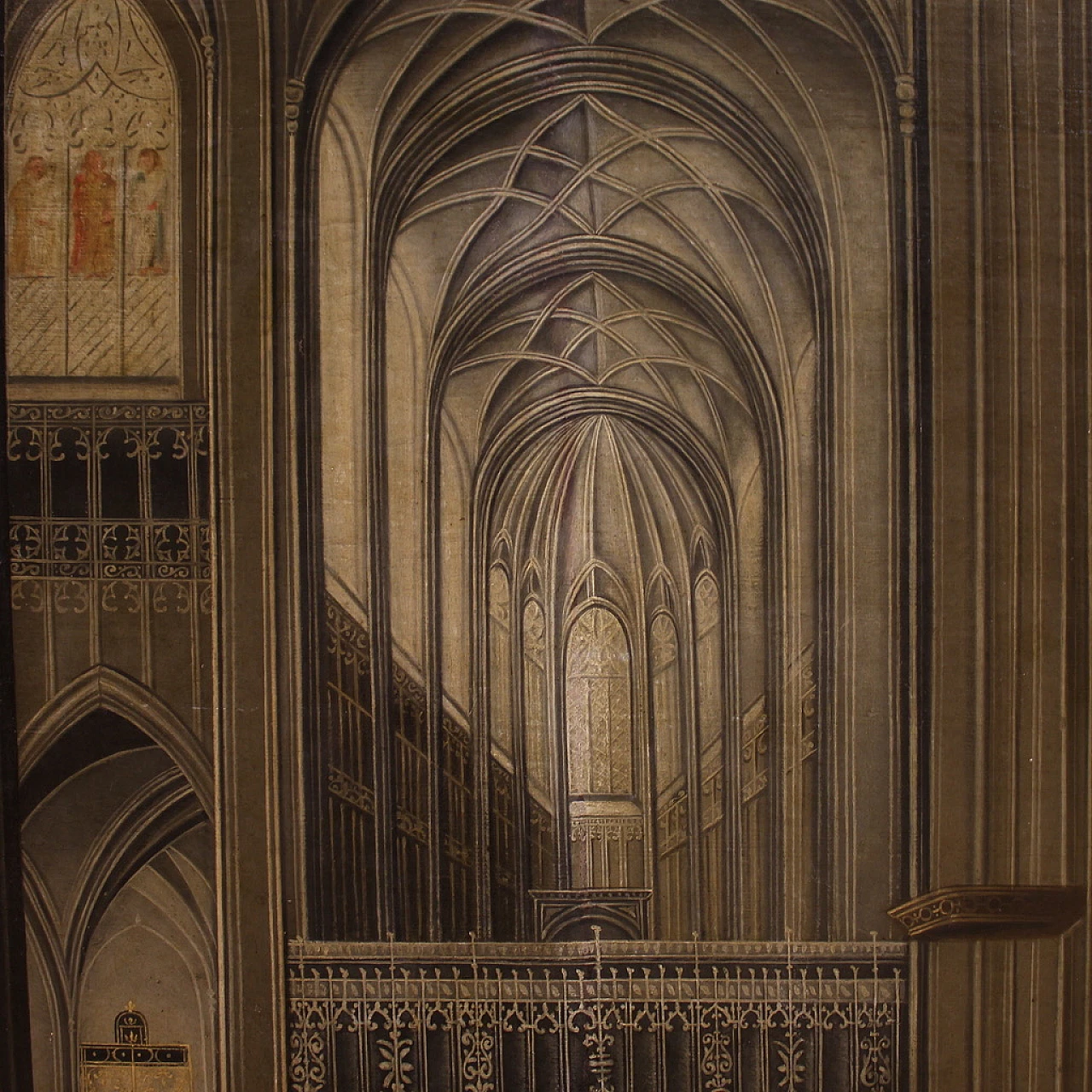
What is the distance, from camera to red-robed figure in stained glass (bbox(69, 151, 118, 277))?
13.8 ft

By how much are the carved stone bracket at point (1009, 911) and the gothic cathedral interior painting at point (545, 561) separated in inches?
0.5

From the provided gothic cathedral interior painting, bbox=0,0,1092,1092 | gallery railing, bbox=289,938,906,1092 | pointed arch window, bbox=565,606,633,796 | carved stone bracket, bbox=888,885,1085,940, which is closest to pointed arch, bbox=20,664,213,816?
gothic cathedral interior painting, bbox=0,0,1092,1092

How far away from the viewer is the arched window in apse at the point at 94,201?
4199 millimetres

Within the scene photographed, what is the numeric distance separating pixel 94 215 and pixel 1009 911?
3574 mm

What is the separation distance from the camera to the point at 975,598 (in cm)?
408

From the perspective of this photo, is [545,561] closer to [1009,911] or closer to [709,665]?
[709,665]

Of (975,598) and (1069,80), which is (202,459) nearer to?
(975,598)

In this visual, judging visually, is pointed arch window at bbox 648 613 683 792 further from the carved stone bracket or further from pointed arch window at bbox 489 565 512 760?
the carved stone bracket

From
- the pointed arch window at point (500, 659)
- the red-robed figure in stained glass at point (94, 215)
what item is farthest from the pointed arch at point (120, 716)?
the red-robed figure in stained glass at point (94, 215)

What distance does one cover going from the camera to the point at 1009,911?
159 inches

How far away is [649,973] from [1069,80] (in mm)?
3039

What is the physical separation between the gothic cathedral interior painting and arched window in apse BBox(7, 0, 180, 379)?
1 cm

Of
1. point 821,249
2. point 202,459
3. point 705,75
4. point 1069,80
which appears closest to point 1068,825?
point 821,249

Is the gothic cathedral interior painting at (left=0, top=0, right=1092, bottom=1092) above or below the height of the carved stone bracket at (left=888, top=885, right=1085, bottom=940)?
above
